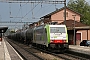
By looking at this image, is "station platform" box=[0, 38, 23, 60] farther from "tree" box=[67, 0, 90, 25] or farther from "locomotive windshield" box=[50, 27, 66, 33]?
"tree" box=[67, 0, 90, 25]

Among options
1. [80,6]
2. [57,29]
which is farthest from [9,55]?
[80,6]

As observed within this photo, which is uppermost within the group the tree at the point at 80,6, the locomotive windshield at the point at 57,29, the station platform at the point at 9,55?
the tree at the point at 80,6

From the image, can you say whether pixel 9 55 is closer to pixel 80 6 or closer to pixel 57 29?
pixel 57 29

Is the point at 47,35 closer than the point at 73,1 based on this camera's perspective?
Yes

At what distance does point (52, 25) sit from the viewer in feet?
93.3

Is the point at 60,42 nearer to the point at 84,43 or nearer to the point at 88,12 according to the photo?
the point at 84,43

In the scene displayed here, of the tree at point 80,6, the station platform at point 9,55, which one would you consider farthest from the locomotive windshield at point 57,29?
the tree at point 80,6

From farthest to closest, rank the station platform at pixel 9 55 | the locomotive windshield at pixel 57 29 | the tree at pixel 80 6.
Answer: the tree at pixel 80 6
the locomotive windshield at pixel 57 29
the station platform at pixel 9 55

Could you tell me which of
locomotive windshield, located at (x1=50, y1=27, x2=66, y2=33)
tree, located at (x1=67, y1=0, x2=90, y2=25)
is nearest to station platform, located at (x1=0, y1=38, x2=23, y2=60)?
locomotive windshield, located at (x1=50, y1=27, x2=66, y2=33)

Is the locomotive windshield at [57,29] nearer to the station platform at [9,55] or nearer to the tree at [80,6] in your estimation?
the station platform at [9,55]

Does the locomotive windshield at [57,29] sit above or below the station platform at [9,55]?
above

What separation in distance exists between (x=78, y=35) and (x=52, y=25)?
3587 centimetres

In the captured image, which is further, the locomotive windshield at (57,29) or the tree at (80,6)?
the tree at (80,6)

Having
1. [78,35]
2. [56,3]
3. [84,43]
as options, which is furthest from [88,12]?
[56,3]
